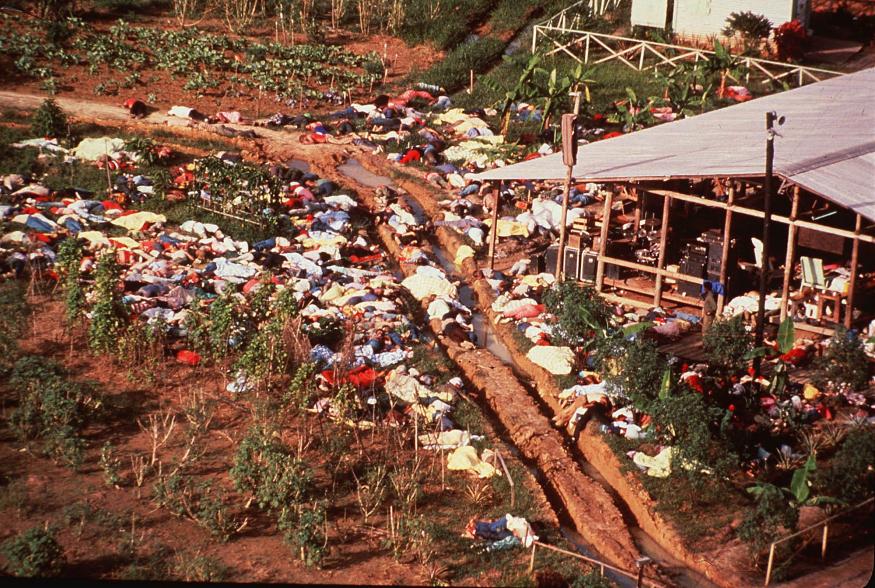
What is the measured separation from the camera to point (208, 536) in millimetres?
10219

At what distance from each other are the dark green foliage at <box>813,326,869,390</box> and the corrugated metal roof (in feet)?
4.65

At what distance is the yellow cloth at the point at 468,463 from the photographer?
37.7ft

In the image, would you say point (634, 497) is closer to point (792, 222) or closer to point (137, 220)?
point (792, 222)

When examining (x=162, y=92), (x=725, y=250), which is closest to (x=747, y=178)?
(x=725, y=250)

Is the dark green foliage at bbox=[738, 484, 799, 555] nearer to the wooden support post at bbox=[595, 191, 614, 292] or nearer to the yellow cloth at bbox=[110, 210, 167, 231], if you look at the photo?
the wooden support post at bbox=[595, 191, 614, 292]

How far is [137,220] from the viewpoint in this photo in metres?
16.8

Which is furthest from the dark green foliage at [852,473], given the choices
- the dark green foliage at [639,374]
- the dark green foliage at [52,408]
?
the dark green foliage at [52,408]

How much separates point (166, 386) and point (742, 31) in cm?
1751

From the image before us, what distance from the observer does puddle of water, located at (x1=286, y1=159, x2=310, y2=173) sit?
20.6 m

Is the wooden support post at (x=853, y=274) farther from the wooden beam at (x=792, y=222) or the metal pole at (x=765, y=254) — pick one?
the metal pole at (x=765, y=254)

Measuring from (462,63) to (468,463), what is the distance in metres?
16.2

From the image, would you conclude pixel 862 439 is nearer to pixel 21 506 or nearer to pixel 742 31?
pixel 21 506

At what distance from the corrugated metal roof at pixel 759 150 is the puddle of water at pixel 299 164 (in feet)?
16.8

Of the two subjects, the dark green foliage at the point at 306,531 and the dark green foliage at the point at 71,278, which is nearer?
the dark green foliage at the point at 306,531
